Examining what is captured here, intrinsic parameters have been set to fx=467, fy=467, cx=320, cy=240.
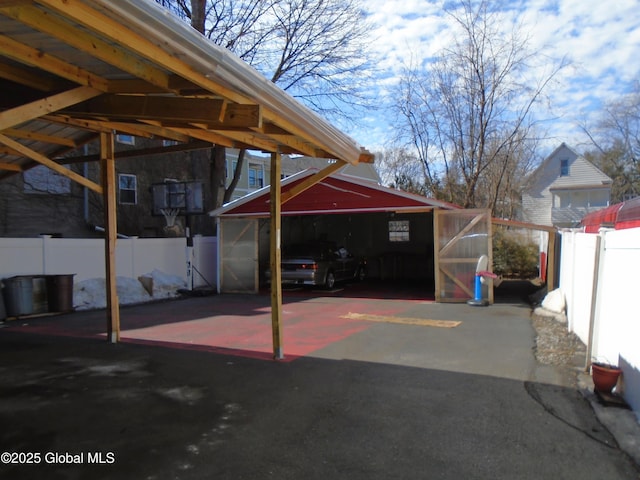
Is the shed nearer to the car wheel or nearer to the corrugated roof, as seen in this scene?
the corrugated roof

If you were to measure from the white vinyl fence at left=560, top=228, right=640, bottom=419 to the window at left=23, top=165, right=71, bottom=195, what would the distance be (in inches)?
673

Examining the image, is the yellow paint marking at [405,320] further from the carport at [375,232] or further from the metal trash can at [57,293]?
the metal trash can at [57,293]

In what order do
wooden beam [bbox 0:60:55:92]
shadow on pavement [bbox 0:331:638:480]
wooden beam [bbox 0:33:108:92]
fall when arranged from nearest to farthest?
shadow on pavement [bbox 0:331:638:480] < wooden beam [bbox 0:33:108:92] < wooden beam [bbox 0:60:55:92]

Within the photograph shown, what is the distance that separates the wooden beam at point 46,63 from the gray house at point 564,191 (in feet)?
123

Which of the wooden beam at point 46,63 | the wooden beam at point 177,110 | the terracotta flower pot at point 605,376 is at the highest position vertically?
the wooden beam at point 46,63

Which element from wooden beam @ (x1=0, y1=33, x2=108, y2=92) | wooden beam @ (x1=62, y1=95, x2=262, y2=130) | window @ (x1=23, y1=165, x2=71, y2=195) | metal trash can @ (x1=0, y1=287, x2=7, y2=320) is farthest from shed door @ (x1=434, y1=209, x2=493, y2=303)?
window @ (x1=23, y1=165, x2=71, y2=195)

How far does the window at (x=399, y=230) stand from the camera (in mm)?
22109

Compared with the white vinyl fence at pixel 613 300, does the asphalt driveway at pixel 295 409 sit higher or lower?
lower

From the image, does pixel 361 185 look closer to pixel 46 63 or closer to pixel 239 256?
pixel 239 256

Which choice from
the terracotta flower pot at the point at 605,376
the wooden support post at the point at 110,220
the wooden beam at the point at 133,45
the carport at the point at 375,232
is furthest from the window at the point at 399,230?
the wooden beam at the point at 133,45

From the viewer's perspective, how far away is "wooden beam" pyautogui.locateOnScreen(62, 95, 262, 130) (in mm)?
4527

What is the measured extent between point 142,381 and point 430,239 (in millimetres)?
17883

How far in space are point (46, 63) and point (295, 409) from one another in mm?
3998

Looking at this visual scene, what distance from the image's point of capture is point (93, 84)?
15.2ft
